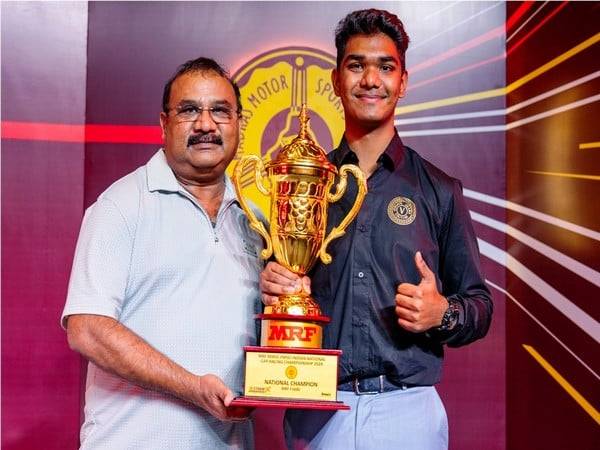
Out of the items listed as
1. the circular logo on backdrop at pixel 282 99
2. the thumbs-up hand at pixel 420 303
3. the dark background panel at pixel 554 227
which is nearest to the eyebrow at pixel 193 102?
the thumbs-up hand at pixel 420 303

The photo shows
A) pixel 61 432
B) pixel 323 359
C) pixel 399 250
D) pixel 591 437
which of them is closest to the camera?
pixel 323 359

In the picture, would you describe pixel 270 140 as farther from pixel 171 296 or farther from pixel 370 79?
pixel 171 296

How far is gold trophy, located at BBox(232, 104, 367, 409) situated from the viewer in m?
2.04

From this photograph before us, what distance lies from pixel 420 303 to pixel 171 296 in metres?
0.62

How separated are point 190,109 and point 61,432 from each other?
1.57m

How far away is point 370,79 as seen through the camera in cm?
223

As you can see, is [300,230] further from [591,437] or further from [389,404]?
[591,437]

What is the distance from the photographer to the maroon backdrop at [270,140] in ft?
10.6

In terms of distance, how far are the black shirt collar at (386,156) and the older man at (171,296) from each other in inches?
11.3

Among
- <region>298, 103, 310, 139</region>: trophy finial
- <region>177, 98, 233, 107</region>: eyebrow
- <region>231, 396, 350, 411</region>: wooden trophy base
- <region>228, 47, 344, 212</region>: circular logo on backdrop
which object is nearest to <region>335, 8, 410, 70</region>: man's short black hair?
<region>298, 103, 310, 139</region>: trophy finial

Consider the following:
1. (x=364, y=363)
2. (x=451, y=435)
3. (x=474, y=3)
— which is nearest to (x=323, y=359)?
(x=364, y=363)

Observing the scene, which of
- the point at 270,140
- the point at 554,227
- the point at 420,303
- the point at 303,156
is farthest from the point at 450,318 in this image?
the point at 270,140

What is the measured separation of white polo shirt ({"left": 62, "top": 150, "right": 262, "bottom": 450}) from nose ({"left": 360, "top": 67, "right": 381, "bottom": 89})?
0.53 meters

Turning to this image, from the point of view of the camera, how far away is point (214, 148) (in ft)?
7.47
